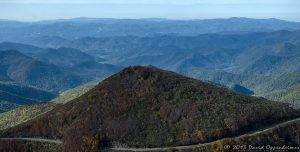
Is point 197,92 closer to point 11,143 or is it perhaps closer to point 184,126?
point 184,126

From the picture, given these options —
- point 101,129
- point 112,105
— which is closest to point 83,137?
point 101,129

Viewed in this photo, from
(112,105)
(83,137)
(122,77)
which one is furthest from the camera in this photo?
(122,77)

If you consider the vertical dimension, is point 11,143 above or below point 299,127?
below

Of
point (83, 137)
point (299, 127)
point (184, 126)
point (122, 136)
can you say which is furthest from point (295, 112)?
point (83, 137)

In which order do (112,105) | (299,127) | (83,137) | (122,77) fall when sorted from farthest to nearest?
1. (122,77)
2. (112,105)
3. (83,137)
4. (299,127)

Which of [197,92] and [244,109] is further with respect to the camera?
[197,92]

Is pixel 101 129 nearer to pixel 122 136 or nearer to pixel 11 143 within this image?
pixel 122 136
